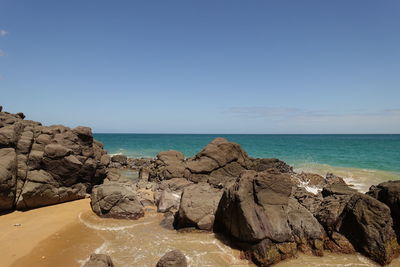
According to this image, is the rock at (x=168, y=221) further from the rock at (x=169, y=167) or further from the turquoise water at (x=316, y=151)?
the turquoise water at (x=316, y=151)

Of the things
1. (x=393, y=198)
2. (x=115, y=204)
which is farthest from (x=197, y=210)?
(x=393, y=198)

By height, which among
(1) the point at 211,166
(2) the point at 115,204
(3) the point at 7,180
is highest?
(3) the point at 7,180

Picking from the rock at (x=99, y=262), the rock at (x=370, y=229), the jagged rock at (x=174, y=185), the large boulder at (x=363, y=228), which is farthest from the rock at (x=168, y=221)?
the rock at (x=370, y=229)

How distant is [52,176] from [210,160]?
1396cm

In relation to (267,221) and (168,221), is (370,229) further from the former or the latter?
(168,221)

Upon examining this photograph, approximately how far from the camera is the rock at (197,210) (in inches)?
528

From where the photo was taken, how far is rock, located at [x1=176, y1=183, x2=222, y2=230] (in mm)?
13406

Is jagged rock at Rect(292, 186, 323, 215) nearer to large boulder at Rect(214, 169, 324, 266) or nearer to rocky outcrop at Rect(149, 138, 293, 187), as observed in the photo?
large boulder at Rect(214, 169, 324, 266)

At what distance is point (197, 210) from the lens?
13797 mm

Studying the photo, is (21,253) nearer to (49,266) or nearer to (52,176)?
(49,266)

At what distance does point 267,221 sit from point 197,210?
4007 mm

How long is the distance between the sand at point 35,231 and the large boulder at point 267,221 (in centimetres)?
657

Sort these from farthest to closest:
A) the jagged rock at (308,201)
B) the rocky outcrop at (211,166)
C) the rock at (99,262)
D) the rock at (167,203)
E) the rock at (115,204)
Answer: the rocky outcrop at (211,166)
the rock at (167,203)
the rock at (115,204)
the jagged rock at (308,201)
the rock at (99,262)

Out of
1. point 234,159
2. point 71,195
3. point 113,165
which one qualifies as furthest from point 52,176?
point 113,165
